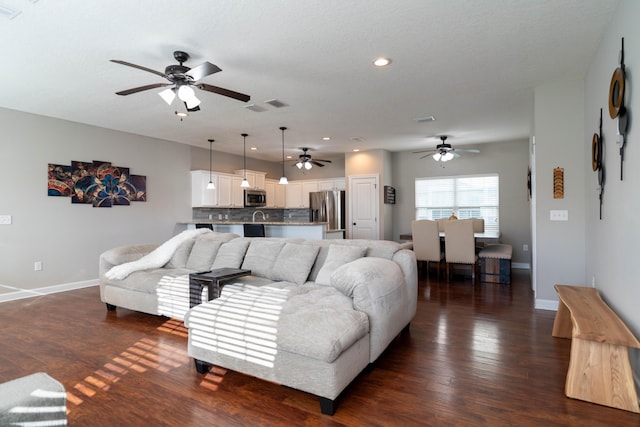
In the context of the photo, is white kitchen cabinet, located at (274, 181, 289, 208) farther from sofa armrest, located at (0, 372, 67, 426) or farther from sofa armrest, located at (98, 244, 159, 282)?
sofa armrest, located at (0, 372, 67, 426)

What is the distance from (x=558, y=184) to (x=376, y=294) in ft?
9.62

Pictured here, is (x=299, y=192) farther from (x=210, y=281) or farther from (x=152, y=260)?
(x=210, y=281)

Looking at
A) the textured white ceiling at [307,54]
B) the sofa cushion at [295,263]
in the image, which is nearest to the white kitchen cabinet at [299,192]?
the textured white ceiling at [307,54]

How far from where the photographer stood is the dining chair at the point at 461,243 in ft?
18.4

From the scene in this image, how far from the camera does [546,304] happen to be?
4.09 meters

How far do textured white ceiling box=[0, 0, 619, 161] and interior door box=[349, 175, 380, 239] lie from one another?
277cm

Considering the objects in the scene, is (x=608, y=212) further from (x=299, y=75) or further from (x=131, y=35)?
(x=131, y=35)

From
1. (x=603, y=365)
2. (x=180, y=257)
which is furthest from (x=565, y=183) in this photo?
(x=180, y=257)

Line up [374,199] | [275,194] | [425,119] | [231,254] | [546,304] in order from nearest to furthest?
1. [231,254]
2. [546,304]
3. [425,119]
4. [374,199]
5. [275,194]

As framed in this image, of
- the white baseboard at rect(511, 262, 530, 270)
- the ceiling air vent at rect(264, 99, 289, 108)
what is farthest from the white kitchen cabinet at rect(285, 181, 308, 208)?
the white baseboard at rect(511, 262, 530, 270)

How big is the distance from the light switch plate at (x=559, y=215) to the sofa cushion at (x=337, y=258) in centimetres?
240

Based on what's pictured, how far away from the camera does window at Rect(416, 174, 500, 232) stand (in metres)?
7.61

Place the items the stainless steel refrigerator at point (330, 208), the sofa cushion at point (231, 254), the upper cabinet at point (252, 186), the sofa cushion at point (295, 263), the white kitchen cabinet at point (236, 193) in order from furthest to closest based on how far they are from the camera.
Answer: the stainless steel refrigerator at point (330, 208) < the white kitchen cabinet at point (236, 193) < the upper cabinet at point (252, 186) < the sofa cushion at point (231, 254) < the sofa cushion at point (295, 263)

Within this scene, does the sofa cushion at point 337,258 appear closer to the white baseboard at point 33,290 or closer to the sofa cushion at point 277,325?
the sofa cushion at point 277,325
